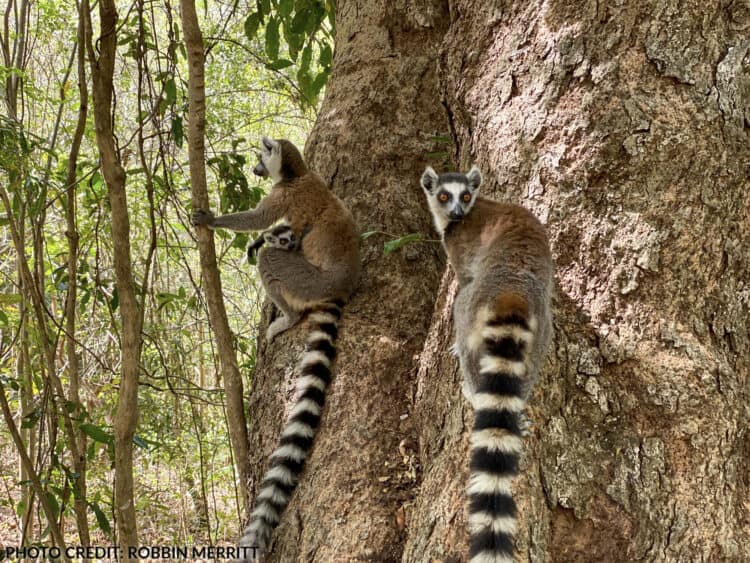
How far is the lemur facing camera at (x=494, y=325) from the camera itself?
6.50 feet

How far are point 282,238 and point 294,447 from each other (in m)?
1.88

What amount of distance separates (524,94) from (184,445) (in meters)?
5.87

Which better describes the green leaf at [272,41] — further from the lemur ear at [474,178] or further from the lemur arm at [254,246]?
the lemur ear at [474,178]

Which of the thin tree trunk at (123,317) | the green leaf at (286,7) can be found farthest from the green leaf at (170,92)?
the thin tree trunk at (123,317)

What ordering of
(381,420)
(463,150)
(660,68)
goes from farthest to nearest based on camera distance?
1. (463,150)
2. (381,420)
3. (660,68)

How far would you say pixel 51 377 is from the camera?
11.0 feet

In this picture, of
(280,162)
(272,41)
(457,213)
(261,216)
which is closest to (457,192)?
(457,213)

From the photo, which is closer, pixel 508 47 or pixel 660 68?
pixel 660 68

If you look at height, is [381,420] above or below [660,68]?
below

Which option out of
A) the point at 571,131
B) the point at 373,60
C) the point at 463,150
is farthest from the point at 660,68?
the point at 373,60

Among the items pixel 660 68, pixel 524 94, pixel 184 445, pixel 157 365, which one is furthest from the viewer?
pixel 184 445

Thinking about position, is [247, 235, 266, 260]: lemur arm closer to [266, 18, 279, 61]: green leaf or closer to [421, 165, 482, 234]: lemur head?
[266, 18, 279, 61]: green leaf

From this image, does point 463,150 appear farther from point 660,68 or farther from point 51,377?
point 51,377

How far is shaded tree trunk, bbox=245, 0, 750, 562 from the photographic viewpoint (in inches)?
93.7
